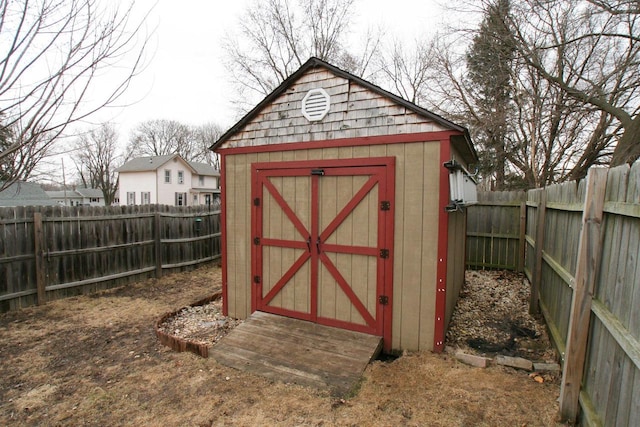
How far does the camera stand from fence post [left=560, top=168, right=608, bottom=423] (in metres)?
2.37

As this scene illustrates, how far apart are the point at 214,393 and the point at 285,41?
1755cm

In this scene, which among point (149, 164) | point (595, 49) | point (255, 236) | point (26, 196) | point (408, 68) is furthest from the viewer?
point (149, 164)

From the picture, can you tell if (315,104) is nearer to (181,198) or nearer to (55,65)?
(55,65)

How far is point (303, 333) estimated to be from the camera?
4195 millimetres

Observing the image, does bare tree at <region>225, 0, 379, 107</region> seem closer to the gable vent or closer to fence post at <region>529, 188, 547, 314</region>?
the gable vent

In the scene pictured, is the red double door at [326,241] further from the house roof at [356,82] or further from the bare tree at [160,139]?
the bare tree at [160,139]

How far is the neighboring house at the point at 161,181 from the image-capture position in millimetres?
27266

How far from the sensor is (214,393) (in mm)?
3170

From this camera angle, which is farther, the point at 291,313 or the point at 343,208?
the point at 291,313

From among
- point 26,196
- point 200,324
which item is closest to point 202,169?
point 26,196

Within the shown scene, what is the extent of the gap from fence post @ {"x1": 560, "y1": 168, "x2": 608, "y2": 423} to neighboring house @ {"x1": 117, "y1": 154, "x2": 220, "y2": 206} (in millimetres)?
26804

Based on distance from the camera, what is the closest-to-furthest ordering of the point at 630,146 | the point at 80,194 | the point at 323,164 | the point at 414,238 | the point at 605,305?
1. the point at 605,305
2. the point at 414,238
3. the point at 323,164
4. the point at 630,146
5. the point at 80,194

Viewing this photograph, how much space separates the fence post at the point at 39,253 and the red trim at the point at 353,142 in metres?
3.62

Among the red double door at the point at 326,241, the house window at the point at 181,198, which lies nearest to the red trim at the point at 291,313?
the red double door at the point at 326,241
